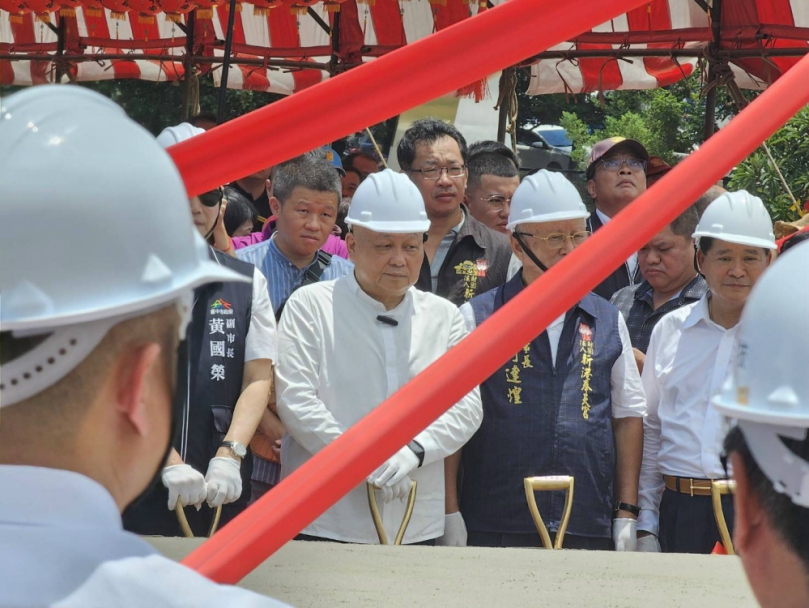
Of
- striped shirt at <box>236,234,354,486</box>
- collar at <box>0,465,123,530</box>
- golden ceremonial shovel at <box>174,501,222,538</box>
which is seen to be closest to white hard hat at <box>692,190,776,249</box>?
striped shirt at <box>236,234,354,486</box>

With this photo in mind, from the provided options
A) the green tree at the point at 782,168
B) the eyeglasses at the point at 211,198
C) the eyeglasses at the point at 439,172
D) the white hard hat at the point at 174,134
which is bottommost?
the green tree at the point at 782,168

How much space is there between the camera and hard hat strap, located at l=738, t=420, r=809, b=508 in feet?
3.38

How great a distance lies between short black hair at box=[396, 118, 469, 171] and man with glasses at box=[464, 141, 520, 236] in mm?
208

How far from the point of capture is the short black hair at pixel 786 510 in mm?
1040

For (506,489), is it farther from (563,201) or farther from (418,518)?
(563,201)

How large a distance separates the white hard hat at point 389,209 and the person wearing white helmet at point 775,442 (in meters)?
2.47

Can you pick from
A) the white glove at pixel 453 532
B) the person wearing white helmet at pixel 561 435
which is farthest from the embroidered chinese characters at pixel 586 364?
the white glove at pixel 453 532

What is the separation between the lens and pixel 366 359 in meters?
3.39

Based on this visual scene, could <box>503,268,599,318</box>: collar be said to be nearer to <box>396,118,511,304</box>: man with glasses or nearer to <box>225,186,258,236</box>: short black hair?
<box>396,118,511,304</box>: man with glasses

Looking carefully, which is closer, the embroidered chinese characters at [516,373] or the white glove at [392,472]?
the white glove at [392,472]

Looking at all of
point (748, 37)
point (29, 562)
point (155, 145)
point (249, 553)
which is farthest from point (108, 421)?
point (748, 37)

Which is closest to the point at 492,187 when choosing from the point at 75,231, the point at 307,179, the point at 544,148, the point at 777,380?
the point at 307,179

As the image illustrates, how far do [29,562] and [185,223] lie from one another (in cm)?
34

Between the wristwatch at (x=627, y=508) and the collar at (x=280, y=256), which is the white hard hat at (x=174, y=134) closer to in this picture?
the collar at (x=280, y=256)
